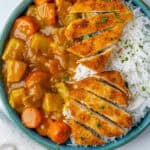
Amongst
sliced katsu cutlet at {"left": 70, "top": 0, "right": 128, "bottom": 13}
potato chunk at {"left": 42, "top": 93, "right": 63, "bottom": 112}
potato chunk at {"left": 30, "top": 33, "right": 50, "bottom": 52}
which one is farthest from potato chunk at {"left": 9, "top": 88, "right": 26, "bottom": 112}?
sliced katsu cutlet at {"left": 70, "top": 0, "right": 128, "bottom": 13}

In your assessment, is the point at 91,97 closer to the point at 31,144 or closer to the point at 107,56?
the point at 107,56

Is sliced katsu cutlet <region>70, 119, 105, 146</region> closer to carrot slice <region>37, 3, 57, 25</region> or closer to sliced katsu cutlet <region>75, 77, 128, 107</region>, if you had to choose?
sliced katsu cutlet <region>75, 77, 128, 107</region>

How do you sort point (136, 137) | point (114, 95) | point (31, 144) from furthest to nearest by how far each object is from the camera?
point (31, 144)
point (136, 137)
point (114, 95)

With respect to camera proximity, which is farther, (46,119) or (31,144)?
(31,144)

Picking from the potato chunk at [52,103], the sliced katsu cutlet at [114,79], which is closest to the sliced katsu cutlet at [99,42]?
the sliced katsu cutlet at [114,79]

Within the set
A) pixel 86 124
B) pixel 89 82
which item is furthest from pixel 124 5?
pixel 86 124
